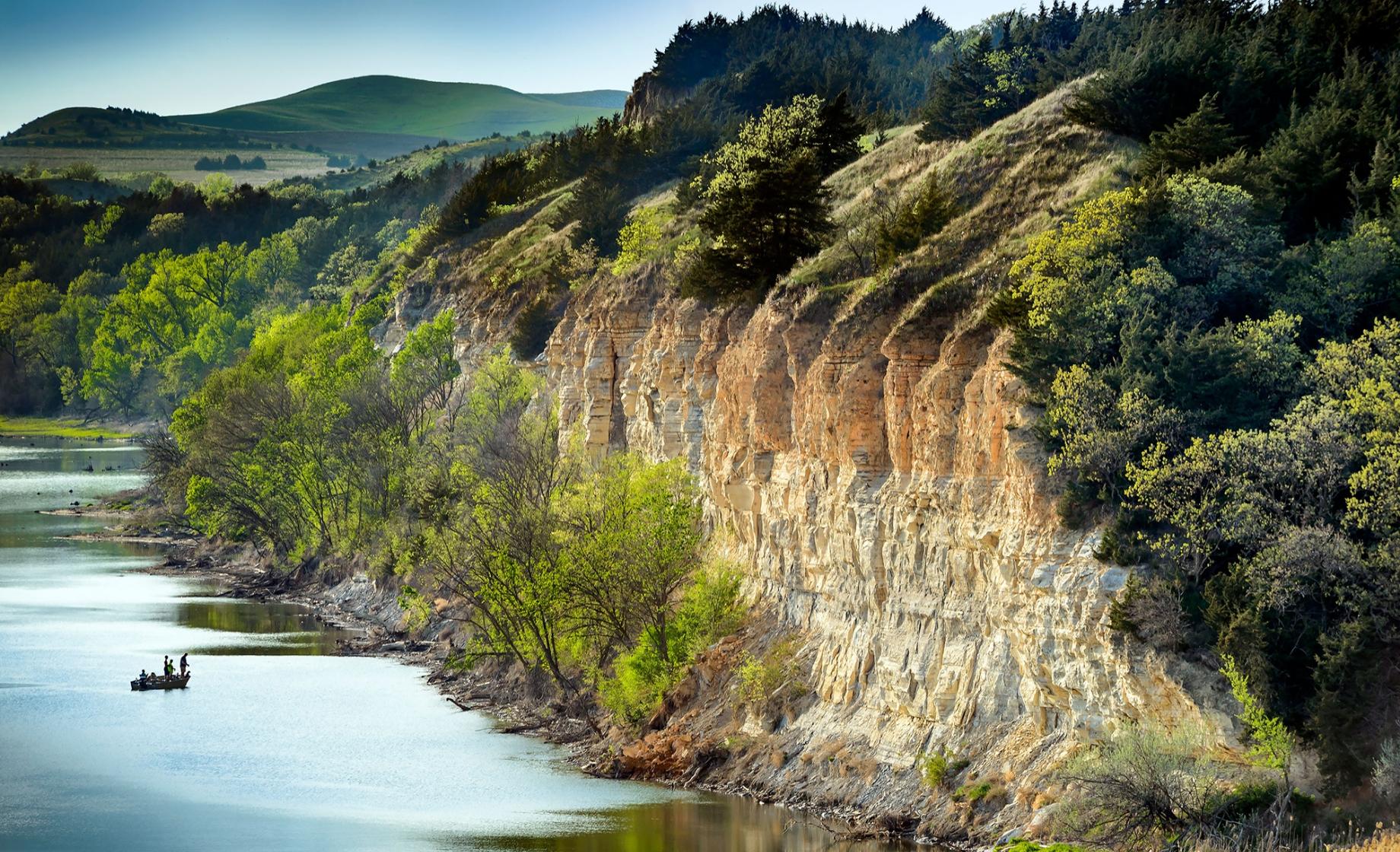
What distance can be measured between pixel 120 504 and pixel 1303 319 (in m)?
90.7

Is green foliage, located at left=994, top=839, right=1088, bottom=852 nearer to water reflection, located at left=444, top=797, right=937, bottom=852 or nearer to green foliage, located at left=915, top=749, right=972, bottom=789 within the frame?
water reflection, located at left=444, top=797, right=937, bottom=852

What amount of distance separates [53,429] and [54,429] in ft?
0.25

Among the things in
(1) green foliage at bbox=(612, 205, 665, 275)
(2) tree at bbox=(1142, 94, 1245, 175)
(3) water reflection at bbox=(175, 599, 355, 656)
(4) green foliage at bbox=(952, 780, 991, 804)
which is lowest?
(3) water reflection at bbox=(175, 599, 355, 656)

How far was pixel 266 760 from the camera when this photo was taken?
53.5m

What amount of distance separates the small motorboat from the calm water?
490mm

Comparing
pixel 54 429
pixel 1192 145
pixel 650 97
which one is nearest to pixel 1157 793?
pixel 1192 145

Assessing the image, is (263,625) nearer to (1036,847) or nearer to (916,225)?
(916,225)

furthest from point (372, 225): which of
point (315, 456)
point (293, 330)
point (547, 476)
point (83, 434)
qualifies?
point (547, 476)

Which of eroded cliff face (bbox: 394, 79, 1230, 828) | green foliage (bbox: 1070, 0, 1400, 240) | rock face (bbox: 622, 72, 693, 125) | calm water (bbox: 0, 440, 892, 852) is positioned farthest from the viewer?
rock face (bbox: 622, 72, 693, 125)

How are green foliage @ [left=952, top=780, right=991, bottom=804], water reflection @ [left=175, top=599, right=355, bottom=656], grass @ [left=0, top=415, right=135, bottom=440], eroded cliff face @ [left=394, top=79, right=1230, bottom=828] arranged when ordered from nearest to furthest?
eroded cliff face @ [left=394, top=79, right=1230, bottom=828] → green foliage @ [left=952, top=780, right=991, bottom=804] → water reflection @ [left=175, top=599, right=355, bottom=656] → grass @ [left=0, top=415, right=135, bottom=440]

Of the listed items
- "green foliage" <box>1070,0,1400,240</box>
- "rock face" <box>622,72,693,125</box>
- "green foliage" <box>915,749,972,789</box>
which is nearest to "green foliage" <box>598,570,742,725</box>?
"green foliage" <box>915,749,972,789</box>

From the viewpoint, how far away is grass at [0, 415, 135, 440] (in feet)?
576

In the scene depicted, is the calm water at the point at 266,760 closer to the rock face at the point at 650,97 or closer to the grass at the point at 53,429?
the rock face at the point at 650,97

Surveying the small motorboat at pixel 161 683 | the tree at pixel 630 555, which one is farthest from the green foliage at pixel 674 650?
the small motorboat at pixel 161 683
